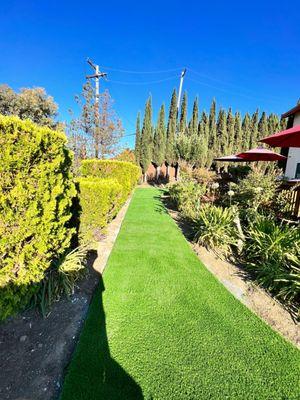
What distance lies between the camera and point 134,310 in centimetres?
310

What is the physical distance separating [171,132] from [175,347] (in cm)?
2711

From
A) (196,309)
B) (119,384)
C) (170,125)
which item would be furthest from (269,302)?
(170,125)

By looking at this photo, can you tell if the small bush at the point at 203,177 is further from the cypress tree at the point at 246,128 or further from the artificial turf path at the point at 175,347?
the cypress tree at the point at 246,128

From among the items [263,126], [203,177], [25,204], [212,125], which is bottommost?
[25,204]

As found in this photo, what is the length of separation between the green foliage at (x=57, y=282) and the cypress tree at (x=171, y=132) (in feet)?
76.4

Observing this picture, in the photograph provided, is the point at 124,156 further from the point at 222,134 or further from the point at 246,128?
the point at 246,128

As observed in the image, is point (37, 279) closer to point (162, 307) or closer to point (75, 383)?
point (75, 383)

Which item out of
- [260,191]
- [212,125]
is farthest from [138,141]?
[260,191]

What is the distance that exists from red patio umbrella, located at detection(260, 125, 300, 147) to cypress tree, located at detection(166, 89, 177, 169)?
2111 cm

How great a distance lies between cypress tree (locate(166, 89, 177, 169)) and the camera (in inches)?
1048

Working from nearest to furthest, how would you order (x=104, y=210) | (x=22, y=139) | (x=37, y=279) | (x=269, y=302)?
(x=22, y=139)
(x=37, y=279)
(x=269, y=302)
(x=104, y=210)

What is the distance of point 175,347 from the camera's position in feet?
8.18

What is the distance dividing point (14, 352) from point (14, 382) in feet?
1.17

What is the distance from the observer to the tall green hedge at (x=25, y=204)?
2.44 meters
